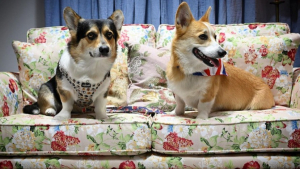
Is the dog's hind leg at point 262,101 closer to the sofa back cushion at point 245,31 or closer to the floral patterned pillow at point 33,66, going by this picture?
the sofa back cushion at point 245,31

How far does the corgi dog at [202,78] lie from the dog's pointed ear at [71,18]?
575 millimetres

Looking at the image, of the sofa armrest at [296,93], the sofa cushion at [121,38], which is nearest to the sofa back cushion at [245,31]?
the sofa cushion at [121,38]

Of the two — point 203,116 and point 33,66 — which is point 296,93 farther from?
point 33,66

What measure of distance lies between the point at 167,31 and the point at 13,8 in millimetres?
1716

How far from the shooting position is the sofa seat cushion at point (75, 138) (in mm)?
1460

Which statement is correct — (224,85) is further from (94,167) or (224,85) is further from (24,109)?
(24,109)

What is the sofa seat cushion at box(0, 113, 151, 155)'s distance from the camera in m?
1.46

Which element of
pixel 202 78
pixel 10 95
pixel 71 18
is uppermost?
pixel 71 18

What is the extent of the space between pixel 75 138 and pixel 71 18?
0.66 metres

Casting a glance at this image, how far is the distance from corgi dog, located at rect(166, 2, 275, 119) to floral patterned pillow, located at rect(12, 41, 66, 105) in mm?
916

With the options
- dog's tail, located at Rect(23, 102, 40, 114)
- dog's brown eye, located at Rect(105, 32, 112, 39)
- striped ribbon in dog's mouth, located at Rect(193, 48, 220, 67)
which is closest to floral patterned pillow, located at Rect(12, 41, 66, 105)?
dog's tail, located at Rect(23, 102, 40, 114)

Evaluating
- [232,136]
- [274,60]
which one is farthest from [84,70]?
[274,60]

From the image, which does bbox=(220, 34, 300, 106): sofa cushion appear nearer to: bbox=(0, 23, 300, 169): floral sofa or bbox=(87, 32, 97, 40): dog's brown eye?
bbox=(0, 23, 300, 169): floral sofa

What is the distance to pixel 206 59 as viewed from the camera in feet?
5.22
